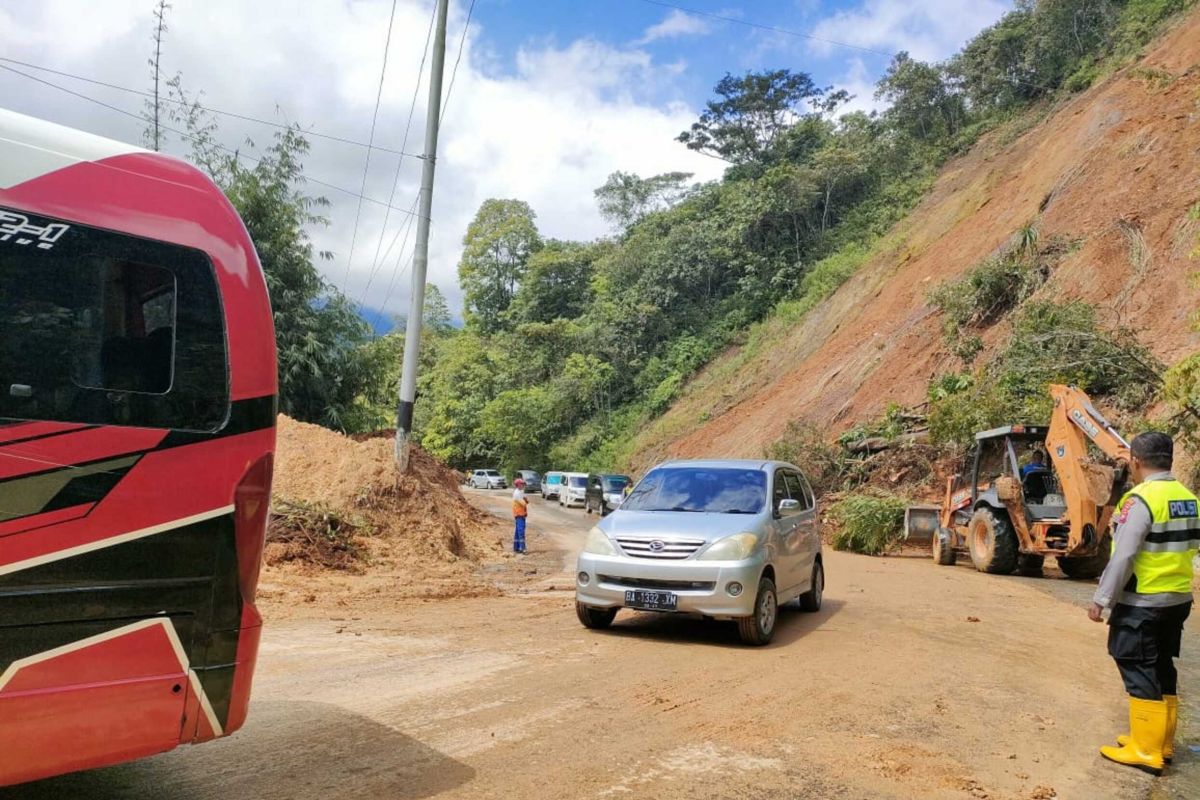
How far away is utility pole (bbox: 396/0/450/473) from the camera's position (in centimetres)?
1443

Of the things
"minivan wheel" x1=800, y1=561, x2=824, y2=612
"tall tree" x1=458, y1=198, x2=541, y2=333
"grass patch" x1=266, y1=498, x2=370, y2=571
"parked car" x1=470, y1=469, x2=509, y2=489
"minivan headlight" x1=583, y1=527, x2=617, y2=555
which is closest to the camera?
"minivan headlight" x1=583, y1=527, x2=617, y2=555

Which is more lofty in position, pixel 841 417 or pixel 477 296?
pixel 477 296

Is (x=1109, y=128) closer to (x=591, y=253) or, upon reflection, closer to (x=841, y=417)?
(x=841, y=417)

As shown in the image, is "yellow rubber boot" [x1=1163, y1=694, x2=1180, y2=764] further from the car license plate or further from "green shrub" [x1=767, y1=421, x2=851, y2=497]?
"green shrub" [x1=767, y1=421, x2=851, y2=497]

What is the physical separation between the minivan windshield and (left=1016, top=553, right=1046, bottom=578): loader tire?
7.76 m

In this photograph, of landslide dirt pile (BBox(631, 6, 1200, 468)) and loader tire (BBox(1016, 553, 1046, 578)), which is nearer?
loader tire (BBox(1016, 553, 1046, 578))

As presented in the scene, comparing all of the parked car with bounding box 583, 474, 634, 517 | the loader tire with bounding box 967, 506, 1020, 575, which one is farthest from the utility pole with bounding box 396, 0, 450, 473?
the parked car with bounding box 583, 474, 634, 517

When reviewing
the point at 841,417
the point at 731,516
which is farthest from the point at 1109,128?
the point at 731,516

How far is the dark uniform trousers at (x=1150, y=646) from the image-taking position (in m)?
4.93

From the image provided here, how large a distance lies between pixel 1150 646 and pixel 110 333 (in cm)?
566

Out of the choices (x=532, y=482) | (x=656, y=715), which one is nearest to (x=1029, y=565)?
(x=656, y=715)

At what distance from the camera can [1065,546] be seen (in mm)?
12922

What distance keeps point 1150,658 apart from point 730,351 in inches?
1591

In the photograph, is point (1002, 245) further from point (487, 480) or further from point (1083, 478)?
point (487, 480)
